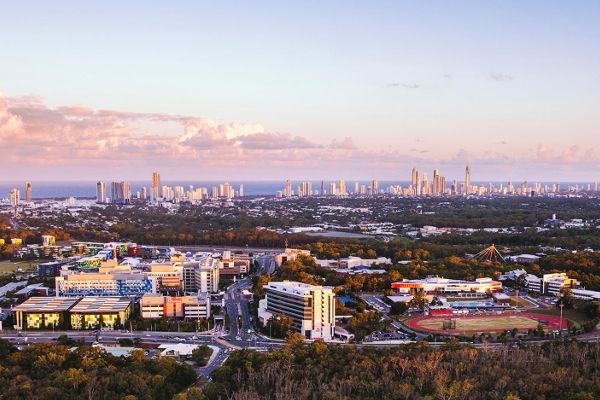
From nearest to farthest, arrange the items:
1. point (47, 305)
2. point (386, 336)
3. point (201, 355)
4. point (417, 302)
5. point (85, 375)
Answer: point (85, 375), point (201, 355), point (386, 336), point (47, 305), point (417, 302)

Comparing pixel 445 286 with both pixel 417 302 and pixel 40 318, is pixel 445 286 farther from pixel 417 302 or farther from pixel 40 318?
pixel 40 318

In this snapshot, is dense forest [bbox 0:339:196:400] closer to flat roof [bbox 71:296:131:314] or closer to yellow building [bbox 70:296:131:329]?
yellow building [bbox 70:296:131:329]

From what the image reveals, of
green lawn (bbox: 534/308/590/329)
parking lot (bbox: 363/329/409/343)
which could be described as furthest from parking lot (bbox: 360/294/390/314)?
green lawn (bbox: 534/308/590/329)

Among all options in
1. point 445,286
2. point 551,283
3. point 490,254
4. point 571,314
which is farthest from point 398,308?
point 490,254

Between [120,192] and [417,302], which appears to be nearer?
[417,302]

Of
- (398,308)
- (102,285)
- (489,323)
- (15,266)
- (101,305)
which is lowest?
(489,323)

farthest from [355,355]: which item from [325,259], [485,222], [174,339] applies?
[485,222]

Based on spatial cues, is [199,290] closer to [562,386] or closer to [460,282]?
[460,282]
